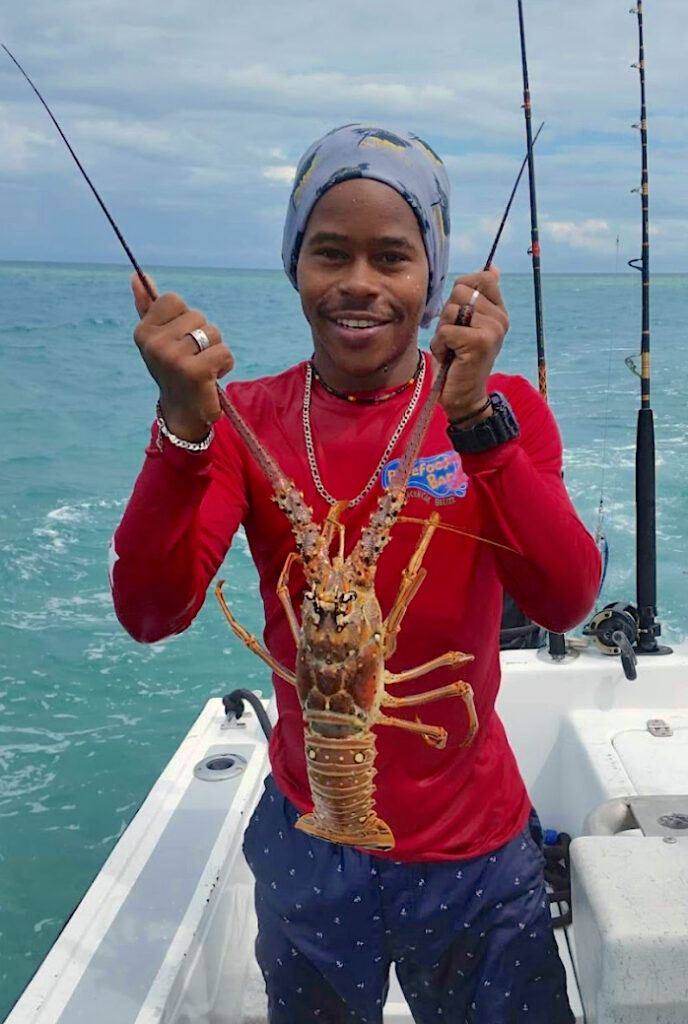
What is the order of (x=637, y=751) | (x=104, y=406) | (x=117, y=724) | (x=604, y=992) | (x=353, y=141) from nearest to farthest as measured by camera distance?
(x=604, y=992), (x=353, y=141), (x=637, y=751), (x=117, y=724), (x=104, y=406)

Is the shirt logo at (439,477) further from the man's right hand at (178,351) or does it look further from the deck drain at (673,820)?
the deck drain at (673,820)

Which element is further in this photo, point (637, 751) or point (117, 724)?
point (117, 724)

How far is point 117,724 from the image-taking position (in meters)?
8.38

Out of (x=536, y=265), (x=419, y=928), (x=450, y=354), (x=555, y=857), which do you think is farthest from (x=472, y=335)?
(x=536, y=265)

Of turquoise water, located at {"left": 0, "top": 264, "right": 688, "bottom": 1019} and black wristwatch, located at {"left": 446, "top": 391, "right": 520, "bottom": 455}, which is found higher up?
black wristwatch, located at {"left": 446, "top": 391, "right": 520, "bottom": 455}

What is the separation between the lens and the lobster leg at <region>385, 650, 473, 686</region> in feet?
6.15

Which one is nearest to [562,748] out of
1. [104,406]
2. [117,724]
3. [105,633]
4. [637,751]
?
[637,751]

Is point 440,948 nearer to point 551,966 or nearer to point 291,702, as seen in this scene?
point 551,966

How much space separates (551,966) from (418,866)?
15.8 inches

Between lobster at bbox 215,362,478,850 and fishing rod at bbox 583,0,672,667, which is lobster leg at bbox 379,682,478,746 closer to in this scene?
lobster at bbox 215,362,478,850

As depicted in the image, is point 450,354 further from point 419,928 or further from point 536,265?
point 536,265

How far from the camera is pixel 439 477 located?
6.64 feet

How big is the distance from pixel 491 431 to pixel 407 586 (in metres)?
0.36

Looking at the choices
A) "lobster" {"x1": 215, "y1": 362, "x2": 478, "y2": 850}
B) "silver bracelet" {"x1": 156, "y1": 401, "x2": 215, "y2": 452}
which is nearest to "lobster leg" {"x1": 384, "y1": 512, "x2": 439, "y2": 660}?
"lobster" {"x1": 215, "y1": 362, "x2": 478, "y2": 850}
